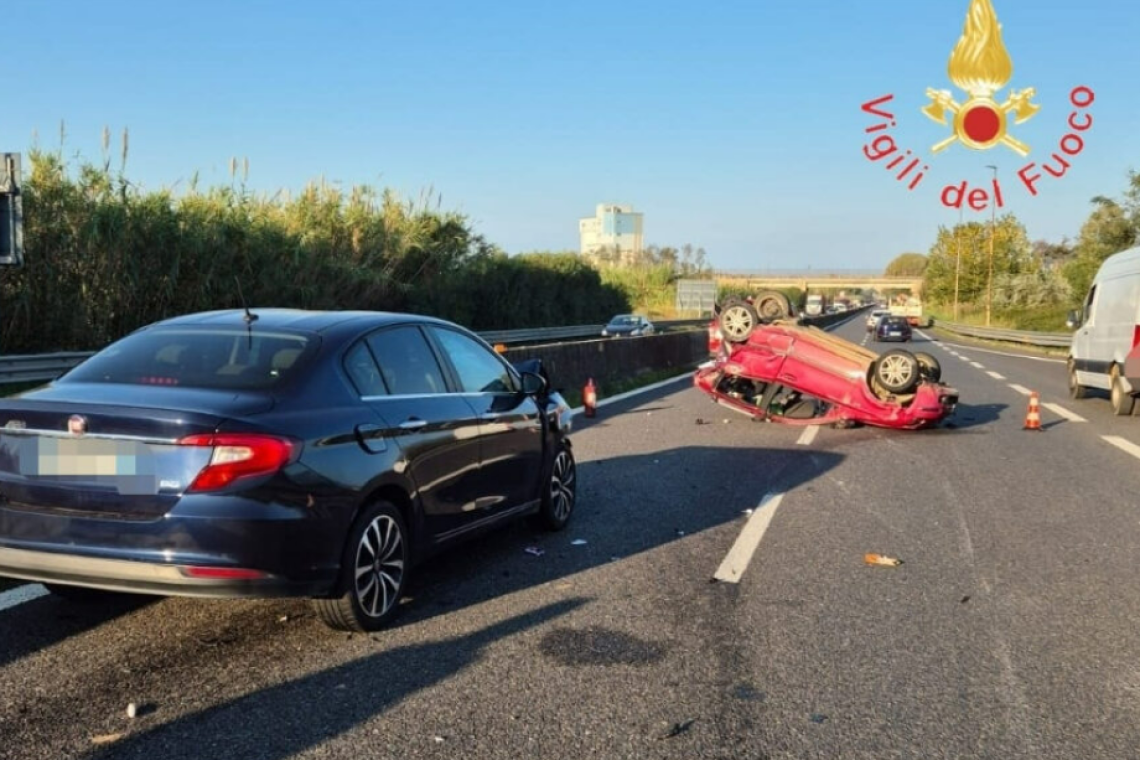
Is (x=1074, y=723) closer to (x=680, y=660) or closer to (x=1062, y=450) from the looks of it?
(x=680, y=660)

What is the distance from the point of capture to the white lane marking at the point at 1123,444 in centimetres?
1109

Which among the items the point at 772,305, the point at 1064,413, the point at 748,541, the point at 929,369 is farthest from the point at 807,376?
the point at 748,541

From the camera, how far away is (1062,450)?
1127 centimetres

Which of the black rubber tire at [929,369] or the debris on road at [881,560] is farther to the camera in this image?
the black rubber tire at [929,369]

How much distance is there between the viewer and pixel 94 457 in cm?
416

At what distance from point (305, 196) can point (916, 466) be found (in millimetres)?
17799

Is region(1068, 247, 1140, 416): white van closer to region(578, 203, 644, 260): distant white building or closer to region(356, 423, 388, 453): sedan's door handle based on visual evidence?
region(356, 423, 388, 453): sedan's door handle

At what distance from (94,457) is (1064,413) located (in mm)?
14594

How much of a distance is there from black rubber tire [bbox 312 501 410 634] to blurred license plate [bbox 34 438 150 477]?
962mm

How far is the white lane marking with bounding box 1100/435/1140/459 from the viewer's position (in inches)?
437

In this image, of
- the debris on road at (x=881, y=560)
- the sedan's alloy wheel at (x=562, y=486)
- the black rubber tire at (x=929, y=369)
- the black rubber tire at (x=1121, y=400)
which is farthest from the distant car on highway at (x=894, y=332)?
the debris on road at (x=881, y=560)

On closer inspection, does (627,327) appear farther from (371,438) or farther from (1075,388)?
(371,438)

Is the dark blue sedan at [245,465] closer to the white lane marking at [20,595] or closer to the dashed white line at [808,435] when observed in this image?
the white lane marking at [20,595]

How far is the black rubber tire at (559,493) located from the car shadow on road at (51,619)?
258cm
